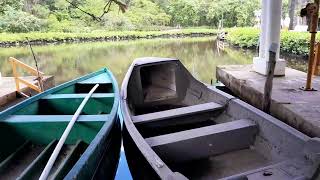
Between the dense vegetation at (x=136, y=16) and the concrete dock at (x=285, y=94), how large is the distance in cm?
2196

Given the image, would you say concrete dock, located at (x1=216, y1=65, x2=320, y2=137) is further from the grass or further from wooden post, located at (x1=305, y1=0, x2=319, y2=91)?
the grass

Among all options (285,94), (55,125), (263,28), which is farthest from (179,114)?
(263,28)

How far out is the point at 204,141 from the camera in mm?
3010

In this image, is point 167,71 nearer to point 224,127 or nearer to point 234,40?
point 224,127

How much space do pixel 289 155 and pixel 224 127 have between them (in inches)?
26.4

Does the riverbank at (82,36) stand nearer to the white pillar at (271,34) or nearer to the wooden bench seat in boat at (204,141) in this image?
the white pillar at (271,34)

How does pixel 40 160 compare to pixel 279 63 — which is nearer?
pixel 40 160

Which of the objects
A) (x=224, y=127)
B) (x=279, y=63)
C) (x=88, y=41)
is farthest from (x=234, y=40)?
(x=224, y=127)

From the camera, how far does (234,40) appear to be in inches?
875

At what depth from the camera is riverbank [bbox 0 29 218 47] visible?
25406 millimetres

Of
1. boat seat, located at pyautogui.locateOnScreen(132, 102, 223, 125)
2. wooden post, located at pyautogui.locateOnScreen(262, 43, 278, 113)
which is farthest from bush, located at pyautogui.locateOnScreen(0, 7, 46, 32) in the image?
wooden post, located at pyautogui.locateOnScreen(262, 43, 278, 113)

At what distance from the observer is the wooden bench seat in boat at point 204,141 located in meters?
2.95

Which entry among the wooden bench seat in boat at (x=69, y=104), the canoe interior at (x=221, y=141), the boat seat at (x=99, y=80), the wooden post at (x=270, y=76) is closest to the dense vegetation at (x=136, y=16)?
the boat seat at (x=99, y=80)

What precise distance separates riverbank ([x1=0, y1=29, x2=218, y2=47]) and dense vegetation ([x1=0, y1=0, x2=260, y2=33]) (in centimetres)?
158
